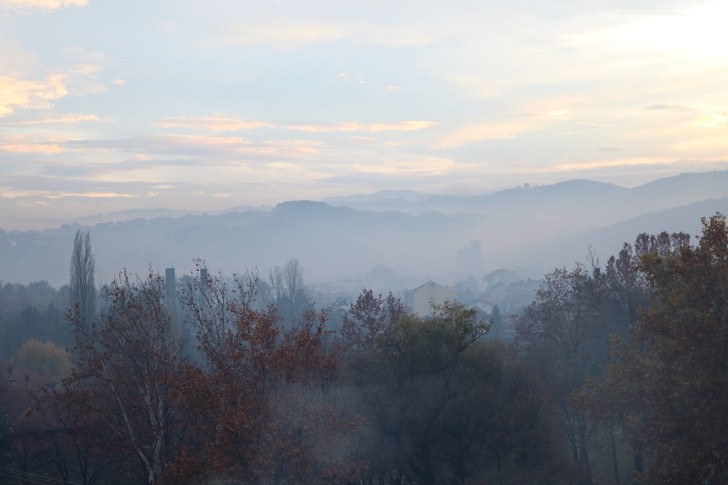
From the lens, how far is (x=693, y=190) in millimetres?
177500

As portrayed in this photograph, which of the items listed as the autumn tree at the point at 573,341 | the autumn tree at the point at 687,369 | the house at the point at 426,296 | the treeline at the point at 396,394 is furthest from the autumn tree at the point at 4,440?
the house at the point at 426,296

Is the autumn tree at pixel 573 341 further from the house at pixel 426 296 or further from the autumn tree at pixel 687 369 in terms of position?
the house at pixel 426 296

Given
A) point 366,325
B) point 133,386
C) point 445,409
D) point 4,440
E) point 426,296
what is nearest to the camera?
point 133,386

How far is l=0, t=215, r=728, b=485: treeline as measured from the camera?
12.3 meters

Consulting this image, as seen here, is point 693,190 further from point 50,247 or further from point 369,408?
point 369,408

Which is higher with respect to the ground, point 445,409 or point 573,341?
point 573,341

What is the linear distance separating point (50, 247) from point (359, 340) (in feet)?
581

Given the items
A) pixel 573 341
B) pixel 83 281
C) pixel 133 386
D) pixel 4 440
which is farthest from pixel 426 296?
pixel 133 386

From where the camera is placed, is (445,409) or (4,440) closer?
(445,409)

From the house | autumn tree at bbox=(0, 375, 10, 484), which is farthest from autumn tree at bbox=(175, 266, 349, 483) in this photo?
the house

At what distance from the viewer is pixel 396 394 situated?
18.2 m

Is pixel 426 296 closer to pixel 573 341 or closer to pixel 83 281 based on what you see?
pixel 83 281

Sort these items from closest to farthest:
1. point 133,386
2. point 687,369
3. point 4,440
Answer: point 687,369, point 133,386, point 4,440

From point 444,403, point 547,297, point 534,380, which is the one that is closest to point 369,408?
point 444,403
